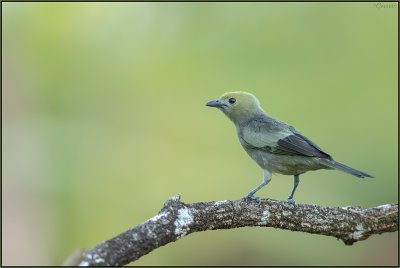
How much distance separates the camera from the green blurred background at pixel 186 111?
9.53 metres

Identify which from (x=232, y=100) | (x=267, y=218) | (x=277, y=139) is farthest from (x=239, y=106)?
(x=267, y=218)

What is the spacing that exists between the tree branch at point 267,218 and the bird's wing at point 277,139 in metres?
1.11

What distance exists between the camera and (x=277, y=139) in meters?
6.16

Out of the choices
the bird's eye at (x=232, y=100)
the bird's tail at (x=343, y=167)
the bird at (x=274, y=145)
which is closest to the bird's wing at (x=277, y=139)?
the bird at (x=274, y=145)

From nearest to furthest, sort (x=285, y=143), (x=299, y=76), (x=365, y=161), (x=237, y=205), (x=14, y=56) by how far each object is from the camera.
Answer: (x=237, y=205) → (x=285, y=143) → (x=365, y=161) → (x=299, y=76) → (x=14, y=56)

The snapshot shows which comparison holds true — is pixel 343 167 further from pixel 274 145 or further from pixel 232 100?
pixel 232 100

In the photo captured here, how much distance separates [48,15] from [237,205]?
846 cm

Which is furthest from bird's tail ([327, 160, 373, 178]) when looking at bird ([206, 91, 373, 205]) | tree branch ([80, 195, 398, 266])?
tree branch ([80, 195, 398, 266])

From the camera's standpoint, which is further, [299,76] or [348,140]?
[299,76]

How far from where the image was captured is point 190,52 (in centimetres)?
1116

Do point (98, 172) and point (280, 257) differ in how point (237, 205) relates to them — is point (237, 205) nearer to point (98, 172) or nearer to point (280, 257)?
point (280, 257)

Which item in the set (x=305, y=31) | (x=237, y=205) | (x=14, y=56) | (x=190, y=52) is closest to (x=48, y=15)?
(x=14, y=56)

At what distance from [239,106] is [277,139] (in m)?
1.05

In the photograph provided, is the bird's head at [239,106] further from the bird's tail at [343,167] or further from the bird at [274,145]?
the bird's tail at [343,167]
